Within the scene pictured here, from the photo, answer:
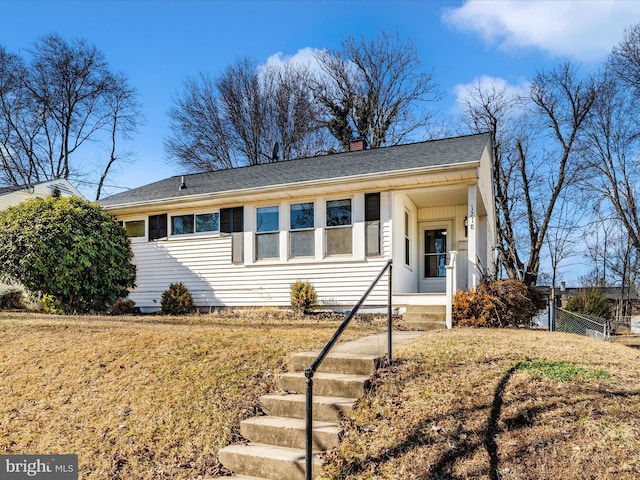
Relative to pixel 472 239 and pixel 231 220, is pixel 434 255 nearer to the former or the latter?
pixel 472 239

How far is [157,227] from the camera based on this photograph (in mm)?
13539

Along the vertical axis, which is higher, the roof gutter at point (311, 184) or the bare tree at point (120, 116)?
the bare tree at point (120, 116)

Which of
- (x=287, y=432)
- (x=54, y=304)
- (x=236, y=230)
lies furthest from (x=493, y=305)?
(x=54, y=304)

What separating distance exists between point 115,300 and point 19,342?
588 centimetres

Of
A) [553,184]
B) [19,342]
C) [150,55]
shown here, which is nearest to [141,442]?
[19,342]

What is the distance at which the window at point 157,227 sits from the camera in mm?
13448

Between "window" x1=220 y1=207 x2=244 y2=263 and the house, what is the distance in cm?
3

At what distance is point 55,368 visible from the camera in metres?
6.01

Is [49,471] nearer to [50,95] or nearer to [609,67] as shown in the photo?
[609,67]

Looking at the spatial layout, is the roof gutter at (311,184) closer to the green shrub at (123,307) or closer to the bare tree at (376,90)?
the green shrub at (123,307)

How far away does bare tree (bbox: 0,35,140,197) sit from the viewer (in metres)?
25.7

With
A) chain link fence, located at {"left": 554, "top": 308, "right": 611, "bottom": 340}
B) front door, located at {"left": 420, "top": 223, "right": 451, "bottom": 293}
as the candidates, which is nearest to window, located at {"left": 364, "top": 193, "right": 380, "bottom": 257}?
front door, located at {"left": 420, "top": 223, "right": 451, "bottom": 293}

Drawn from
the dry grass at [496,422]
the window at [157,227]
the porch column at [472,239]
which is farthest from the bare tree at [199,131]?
the dry grass at [496,422]

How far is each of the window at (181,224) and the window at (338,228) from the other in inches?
162
